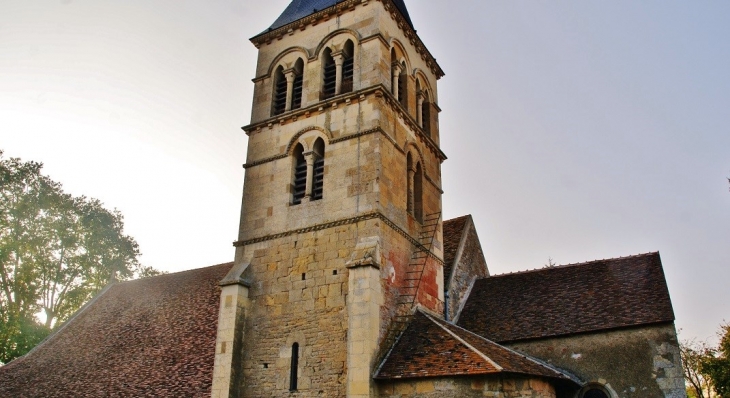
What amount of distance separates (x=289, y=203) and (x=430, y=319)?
4525 millimetres

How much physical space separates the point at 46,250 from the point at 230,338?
18936 mm

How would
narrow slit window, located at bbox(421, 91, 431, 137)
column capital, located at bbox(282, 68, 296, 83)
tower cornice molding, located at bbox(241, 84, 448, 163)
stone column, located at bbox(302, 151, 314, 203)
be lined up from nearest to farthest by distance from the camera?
stone column, located at bbox(302, 151, 314, 203)
tower cornice molding, located at bbox(241, 84, 448, 163)
column capital, located at bbox(282, 68, 296, 83)
narrow slit window, located at bbox(421, 91, 431, 137)

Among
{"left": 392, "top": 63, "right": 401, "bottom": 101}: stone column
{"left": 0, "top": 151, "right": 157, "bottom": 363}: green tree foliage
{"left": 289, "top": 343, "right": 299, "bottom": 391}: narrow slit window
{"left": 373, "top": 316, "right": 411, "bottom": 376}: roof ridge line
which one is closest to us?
{"left": 373, "top": 316, "right": 411, "bottom": 376}: roof ridge line

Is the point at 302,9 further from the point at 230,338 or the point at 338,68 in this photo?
the point at 230,338

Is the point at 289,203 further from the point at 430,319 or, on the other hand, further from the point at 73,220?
the point at 73,220

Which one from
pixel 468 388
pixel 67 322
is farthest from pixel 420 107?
pixel 67 322

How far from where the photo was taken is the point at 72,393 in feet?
55.6

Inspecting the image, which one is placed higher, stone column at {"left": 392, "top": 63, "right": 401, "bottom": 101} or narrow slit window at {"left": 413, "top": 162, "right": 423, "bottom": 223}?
stone column at {"left": 392, "top": 63, "right": 401, "bottom": 101}

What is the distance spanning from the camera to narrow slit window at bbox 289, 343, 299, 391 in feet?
41.5

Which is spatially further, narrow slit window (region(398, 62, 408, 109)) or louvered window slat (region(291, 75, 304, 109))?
narrow slit window (region(398, 62, 408, 109))

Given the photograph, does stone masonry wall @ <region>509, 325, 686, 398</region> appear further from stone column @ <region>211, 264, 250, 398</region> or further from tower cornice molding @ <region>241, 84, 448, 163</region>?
stone column @ <region>211, 264, 250, 398</region>

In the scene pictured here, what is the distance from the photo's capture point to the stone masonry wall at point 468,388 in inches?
428

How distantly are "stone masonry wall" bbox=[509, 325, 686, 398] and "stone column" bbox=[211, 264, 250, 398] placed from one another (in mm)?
7193

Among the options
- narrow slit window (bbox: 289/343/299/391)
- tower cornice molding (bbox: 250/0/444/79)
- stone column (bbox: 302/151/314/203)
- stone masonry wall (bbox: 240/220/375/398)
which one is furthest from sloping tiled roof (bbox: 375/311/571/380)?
tower cornice molding (bbox: 250/0/444/79)
